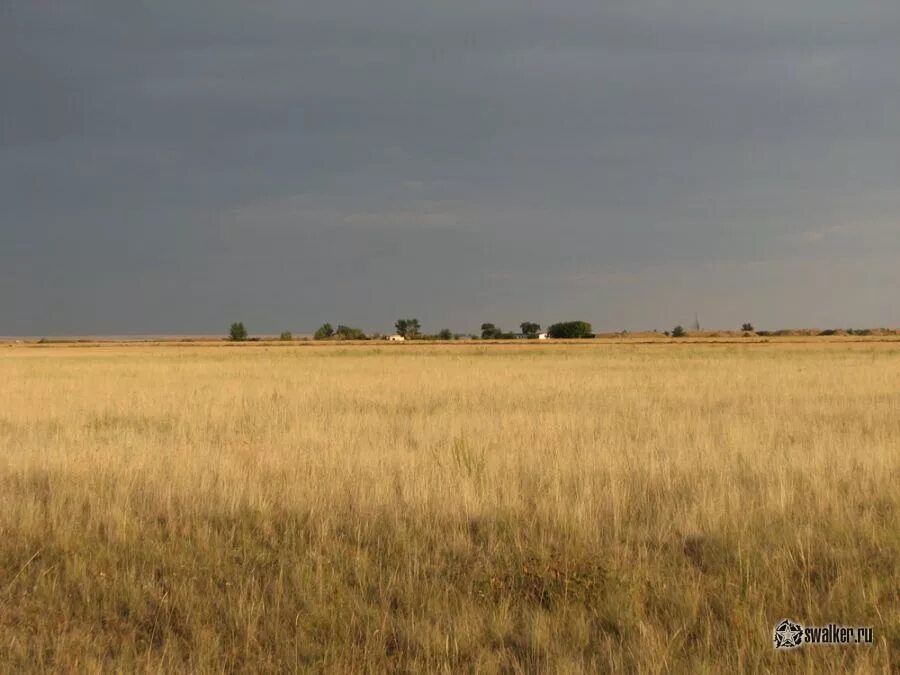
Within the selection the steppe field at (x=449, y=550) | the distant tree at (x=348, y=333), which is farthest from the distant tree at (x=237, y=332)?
the steppe field at (x=449, y=550)

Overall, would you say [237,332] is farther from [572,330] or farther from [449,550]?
[449,550]

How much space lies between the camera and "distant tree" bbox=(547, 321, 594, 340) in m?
152

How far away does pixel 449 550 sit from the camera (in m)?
6.35

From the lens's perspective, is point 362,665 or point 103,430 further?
point 103,430

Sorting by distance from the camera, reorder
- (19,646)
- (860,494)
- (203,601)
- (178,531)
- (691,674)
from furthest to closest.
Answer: (860,494) < (178,531) < (203,601) < (19,646) < (691,674)

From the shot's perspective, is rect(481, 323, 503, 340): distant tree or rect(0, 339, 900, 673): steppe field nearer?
rect(0, 339, 900, 673): steppe field

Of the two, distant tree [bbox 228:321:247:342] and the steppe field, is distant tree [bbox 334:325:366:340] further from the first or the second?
the steppe field

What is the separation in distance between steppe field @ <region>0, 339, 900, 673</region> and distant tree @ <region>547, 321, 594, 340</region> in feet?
460

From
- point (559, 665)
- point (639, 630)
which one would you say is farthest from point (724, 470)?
point (559, 665)

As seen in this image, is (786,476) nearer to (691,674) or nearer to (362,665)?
(691,674)

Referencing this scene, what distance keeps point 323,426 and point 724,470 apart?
7498mm

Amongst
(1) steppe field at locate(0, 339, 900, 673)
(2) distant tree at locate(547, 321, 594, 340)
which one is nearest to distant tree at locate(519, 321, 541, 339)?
(2) distant tree at locate(547, 321, 594, 340)

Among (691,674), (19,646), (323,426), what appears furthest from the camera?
(323,426)

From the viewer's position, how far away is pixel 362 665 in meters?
4.43
